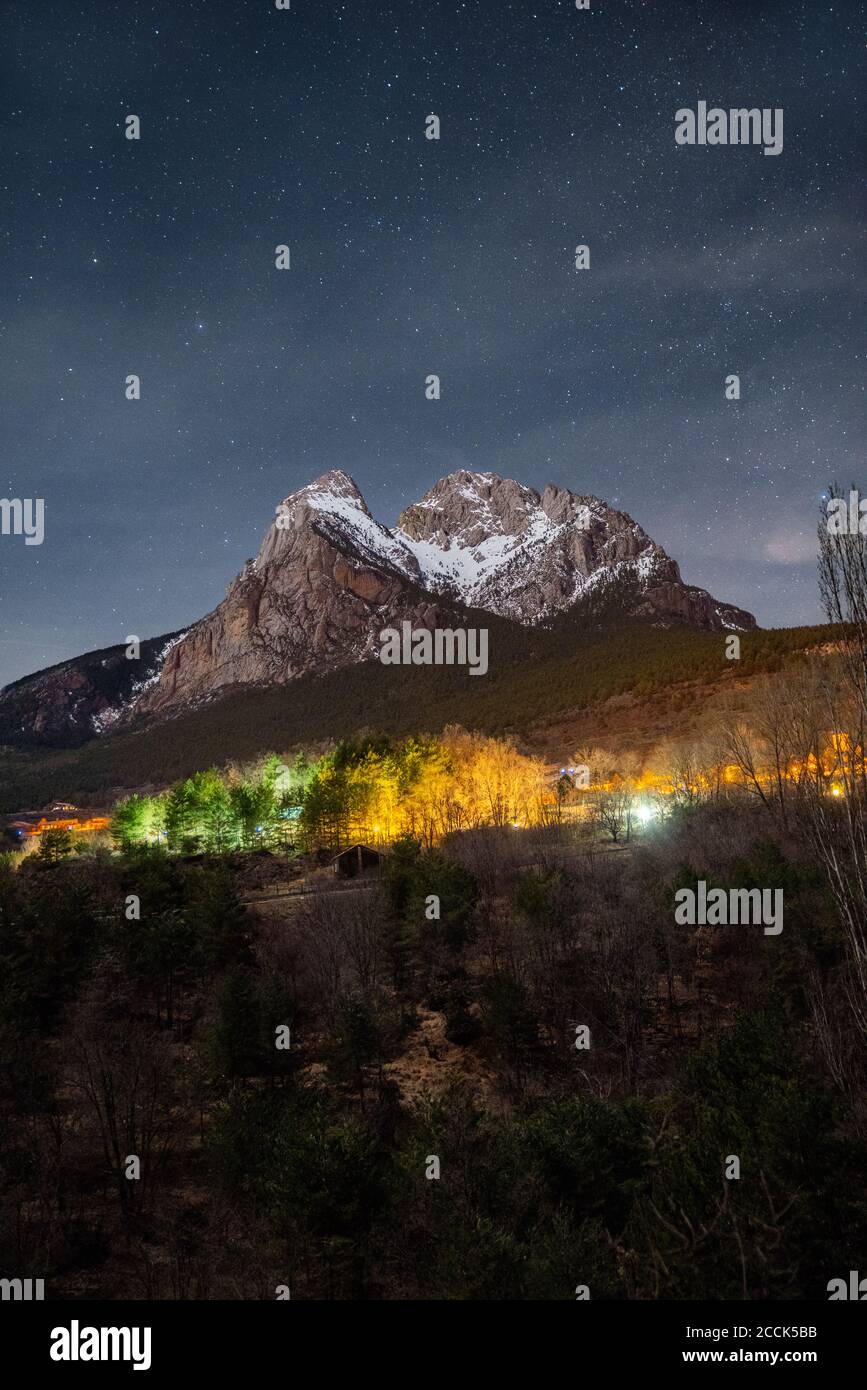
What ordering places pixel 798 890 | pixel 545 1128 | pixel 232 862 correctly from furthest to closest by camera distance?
pixel 232 862 < pixel 798 890 < pixel 545 1128

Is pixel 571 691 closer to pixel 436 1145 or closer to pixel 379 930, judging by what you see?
pixel 379 930

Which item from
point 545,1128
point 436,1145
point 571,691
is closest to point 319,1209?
point 436,1145

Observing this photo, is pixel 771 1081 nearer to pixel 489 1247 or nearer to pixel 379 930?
pixel 489 1247

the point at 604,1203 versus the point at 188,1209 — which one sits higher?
the point at 604,1203

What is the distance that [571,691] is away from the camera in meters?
117

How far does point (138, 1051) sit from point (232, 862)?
32111 millimetres

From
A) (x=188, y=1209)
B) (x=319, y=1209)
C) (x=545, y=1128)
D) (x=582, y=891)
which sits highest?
(x=582, y=891)

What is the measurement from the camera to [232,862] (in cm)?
5800

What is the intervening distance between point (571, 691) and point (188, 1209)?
328ft

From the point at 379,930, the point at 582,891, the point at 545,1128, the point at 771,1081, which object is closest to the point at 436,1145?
the point at 545,1128
